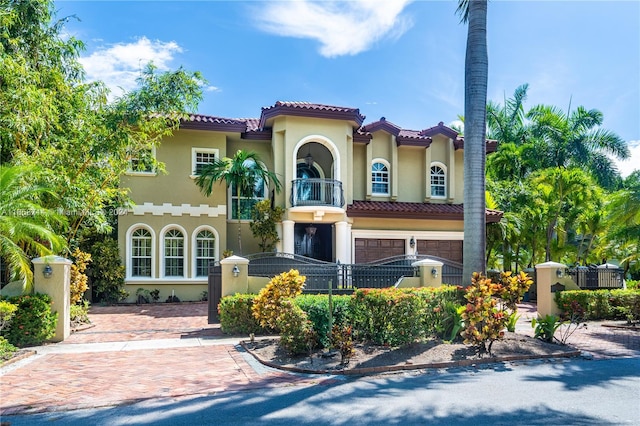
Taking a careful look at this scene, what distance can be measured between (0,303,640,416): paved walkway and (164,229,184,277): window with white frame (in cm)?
613

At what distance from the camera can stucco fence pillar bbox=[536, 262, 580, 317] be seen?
1355cm

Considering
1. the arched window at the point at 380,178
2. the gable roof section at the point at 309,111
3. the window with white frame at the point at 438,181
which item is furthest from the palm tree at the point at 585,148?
the gable roof section at the point at 309,111

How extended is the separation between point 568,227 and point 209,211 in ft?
61.4

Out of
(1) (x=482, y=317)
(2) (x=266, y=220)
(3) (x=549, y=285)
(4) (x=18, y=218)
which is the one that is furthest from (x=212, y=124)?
(1) (x=482, y=317)

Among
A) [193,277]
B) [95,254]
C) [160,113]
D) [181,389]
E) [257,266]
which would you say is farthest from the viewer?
[193,277]

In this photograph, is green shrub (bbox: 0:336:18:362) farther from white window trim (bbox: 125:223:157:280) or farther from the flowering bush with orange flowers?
white window trim (bbox: 125:223:157:280)

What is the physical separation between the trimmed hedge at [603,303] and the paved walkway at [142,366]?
0.81 metres

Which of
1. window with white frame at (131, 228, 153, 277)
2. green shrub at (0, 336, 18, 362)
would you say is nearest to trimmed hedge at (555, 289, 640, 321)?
green shrub at (0, 336, 18, 362)

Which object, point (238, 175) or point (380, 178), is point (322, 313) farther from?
point (380, 178)

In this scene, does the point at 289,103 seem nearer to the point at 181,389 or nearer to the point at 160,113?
the point at 160,113

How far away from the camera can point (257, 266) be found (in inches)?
526

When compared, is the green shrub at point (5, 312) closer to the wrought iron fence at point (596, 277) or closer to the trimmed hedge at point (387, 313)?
the trimmed hedge at point (387, 313)

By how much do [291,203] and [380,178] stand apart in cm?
490

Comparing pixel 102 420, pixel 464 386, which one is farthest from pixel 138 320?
pixel 464 386
